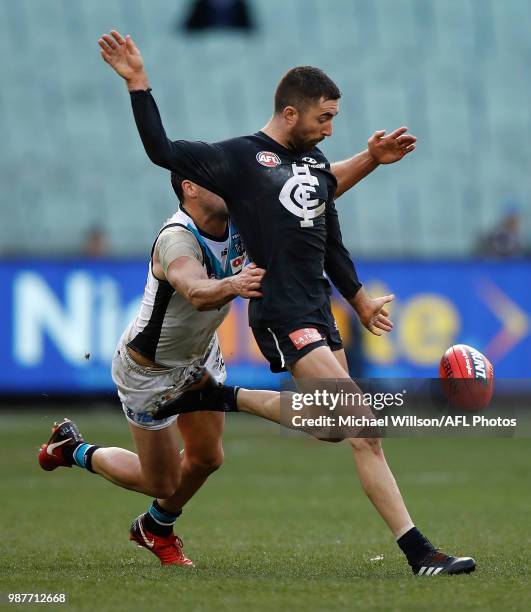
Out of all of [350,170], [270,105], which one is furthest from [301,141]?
[270,105]

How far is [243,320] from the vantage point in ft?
57.6

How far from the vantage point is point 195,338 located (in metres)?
7.28

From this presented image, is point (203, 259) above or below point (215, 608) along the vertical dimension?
above

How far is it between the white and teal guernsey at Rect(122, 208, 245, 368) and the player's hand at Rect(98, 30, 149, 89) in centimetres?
83

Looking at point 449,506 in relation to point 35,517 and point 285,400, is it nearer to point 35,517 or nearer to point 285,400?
point 35,517

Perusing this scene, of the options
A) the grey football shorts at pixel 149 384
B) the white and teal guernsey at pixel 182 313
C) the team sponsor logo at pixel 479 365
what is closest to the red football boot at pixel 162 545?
the grey football shorts at pixel 149 384

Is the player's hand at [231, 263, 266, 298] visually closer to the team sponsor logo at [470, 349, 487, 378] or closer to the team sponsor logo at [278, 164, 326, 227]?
the team sponsor logo at [278, 164, 326, 227]

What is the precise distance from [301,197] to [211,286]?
2.55 ft

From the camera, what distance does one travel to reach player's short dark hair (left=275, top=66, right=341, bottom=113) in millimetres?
6793

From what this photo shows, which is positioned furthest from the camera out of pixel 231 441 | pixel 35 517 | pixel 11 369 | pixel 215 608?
pixel 11 369

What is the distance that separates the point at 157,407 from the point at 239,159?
1522mm

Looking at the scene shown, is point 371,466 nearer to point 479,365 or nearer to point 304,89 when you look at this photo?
point 479,365

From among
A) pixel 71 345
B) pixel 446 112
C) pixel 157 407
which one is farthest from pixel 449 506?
pixel 446 112

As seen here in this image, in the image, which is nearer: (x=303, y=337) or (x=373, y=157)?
(x=303, y=337)
